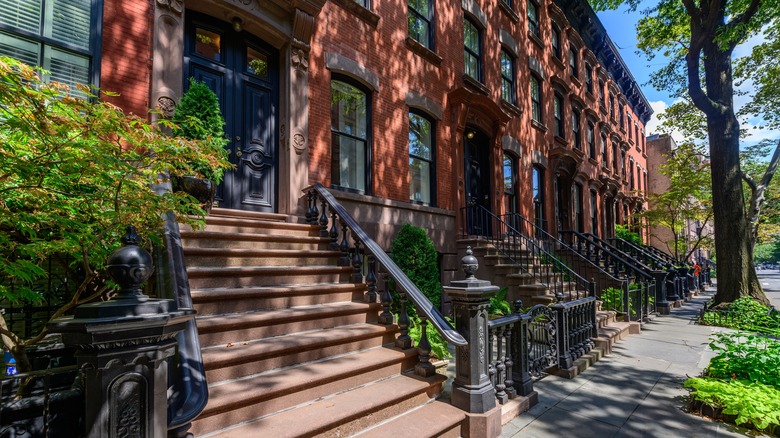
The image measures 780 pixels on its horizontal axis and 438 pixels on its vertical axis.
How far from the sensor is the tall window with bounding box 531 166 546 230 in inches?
530

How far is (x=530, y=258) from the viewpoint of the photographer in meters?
9.56

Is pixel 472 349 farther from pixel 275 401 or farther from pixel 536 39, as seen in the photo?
pixel 536 39

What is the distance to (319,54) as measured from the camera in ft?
23.2

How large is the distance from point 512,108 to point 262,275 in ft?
33.7

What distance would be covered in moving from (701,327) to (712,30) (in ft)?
26.5

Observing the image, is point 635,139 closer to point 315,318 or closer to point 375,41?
point 375,41

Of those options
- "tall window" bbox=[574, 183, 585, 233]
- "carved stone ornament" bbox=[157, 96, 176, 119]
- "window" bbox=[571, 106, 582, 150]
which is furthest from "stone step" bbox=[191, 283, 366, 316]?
"window" bbox=[571, 106, 582, 150]

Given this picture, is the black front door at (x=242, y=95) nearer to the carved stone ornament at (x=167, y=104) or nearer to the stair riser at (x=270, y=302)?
the carved stone ornament at (x=167, y=104)

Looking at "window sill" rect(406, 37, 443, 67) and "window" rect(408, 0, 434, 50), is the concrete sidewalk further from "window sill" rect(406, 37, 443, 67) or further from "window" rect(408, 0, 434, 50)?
"window" rect(408, 0, 434, 50)

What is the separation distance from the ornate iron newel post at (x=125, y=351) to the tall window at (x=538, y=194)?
13.1 meters

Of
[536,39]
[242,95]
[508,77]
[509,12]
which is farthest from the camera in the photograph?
[536,39]

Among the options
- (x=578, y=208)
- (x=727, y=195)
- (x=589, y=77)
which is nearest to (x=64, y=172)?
(x=727, y=195)

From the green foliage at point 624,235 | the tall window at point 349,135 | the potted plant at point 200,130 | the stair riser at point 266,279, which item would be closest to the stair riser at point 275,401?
the stair riser at point 266,279

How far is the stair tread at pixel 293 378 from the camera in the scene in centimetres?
288
